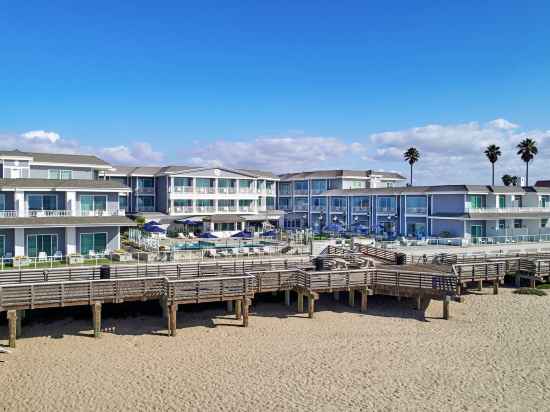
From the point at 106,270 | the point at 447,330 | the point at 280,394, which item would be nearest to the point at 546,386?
the point at 447,330

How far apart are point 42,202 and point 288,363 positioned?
2504 centimetres

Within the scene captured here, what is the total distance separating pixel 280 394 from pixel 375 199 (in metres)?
42.4

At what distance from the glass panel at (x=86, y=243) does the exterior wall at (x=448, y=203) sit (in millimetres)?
34023

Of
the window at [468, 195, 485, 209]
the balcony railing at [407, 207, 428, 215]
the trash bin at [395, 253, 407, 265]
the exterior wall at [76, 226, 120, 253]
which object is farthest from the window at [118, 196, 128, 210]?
the window at [468, 195, 485, 209]

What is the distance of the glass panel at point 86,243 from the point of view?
34281mm

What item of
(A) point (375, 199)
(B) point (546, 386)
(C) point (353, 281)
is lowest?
(B) point (546, 386)

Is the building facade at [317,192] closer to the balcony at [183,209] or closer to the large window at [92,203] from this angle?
the balcony at [183,209]

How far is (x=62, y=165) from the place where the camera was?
39250 millimetres

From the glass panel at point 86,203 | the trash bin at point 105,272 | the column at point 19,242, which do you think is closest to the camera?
the trash bin at point 105,272

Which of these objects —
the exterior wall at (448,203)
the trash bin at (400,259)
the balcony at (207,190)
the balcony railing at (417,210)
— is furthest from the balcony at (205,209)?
the trash bin at (400,259)

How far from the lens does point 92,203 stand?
36.3 m

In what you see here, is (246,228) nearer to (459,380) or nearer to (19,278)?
(19,278)

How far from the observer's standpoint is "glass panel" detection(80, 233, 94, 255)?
34.3 m

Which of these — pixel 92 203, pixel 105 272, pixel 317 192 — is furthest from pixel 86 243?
pixel 317 192
